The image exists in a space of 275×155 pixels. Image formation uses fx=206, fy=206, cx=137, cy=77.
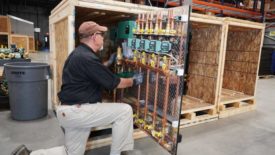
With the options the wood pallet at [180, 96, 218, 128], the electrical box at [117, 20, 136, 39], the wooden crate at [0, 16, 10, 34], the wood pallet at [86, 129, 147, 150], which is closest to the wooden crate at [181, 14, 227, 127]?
the wood pallet at [180, 96, 218, 128]

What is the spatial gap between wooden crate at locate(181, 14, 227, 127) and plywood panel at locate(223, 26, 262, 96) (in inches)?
32.6

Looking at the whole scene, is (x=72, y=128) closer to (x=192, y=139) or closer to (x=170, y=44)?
(x=170, y=44)

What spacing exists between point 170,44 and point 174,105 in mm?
708

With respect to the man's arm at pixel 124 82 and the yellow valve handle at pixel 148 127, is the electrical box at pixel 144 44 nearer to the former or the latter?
the man's arm at pixel 124 82

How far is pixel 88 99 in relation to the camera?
2.25 metres

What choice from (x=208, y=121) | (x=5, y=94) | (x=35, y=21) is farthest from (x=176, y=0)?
(x=35, y=21)

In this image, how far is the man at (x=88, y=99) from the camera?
212 centimetres

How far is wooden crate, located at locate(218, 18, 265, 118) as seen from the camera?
458 centimetres

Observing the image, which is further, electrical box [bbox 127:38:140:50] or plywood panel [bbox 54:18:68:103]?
plywood panel [bbox 54:18:68:103]

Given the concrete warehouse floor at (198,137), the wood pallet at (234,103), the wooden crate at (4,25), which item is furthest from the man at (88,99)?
the wooden crate at (4,25)

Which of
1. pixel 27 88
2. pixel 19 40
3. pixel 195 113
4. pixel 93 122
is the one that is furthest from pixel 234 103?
pixel 19 40

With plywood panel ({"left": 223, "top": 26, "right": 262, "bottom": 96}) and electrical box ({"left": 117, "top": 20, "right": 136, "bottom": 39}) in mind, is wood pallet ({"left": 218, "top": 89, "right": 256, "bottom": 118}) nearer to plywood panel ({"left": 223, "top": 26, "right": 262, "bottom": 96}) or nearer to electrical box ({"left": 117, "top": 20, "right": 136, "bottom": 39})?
plywood panel ({"left": 223, "top": 26, "right": 262, "bottom": 96})

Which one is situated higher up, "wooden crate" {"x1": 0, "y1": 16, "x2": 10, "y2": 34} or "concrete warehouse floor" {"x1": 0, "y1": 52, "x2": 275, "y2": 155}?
"wooden crate" {"x1": 0, "y1": 16, "x2": 10, "y2": 34}

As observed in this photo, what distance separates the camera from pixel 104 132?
10.8 ft
